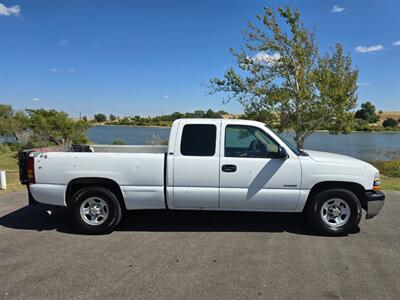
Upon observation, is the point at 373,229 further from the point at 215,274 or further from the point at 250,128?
the point at 215,274

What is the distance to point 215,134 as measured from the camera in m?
5.39

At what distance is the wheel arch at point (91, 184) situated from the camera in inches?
211

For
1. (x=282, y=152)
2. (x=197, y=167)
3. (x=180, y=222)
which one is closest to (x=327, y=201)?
(x=282, y=152)

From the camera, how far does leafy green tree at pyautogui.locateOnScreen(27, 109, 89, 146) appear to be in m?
21.1

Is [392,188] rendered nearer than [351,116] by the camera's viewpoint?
Yes

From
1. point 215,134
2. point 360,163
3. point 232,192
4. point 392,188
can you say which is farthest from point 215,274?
point 392,188

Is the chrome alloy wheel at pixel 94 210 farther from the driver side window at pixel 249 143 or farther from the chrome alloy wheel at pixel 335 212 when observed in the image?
the chrome alloy wheel at pixel 335 212

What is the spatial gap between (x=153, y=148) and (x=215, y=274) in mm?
3647

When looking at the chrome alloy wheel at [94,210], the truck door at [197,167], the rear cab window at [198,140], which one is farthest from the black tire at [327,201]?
the chrome alloy wheel at [94,210]

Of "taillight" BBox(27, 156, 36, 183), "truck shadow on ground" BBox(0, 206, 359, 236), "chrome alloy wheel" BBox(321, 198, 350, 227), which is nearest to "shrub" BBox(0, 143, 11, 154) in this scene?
"truck shadow on ground" BBox(0, 206, 359, 236)

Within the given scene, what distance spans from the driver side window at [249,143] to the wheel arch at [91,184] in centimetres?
184

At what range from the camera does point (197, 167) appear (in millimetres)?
5270

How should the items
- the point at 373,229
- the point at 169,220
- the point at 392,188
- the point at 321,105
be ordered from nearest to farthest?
the point at 373,229 < the point at 169,220 < the point at 392,188 < the point at 321,105

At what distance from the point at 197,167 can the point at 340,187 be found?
2280 mm
